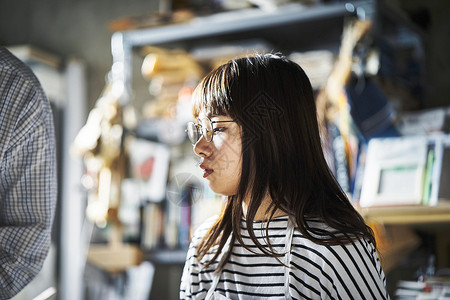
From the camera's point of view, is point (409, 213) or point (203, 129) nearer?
point (203, 129)

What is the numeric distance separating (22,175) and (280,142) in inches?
19.2

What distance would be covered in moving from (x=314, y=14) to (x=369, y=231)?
→ 1.23 m

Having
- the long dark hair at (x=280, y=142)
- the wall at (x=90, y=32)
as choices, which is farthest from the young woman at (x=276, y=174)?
the wall at (x=90, y=32)

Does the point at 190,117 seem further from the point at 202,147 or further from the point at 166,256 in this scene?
the point at 202,147

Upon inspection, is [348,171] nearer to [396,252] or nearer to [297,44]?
[396,252]

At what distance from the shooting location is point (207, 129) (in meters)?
0.96

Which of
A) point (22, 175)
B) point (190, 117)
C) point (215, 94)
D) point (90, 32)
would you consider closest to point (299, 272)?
point (215, 94)

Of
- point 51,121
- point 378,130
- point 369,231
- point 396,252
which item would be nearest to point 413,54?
point 378,130

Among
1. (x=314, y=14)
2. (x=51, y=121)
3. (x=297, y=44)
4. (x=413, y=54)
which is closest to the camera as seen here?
(x=51, y=121)

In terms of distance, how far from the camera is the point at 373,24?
1.79 metres

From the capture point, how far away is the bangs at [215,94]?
0.95 meters

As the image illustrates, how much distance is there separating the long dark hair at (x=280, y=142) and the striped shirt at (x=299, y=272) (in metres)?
0.02

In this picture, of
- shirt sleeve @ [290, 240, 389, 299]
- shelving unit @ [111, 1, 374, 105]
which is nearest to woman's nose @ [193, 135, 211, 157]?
shirt sleeve @ [290, 240, 389, 299]

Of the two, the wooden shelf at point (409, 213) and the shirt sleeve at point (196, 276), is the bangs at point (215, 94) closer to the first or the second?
the shirt sleeve at point (196, 276)
